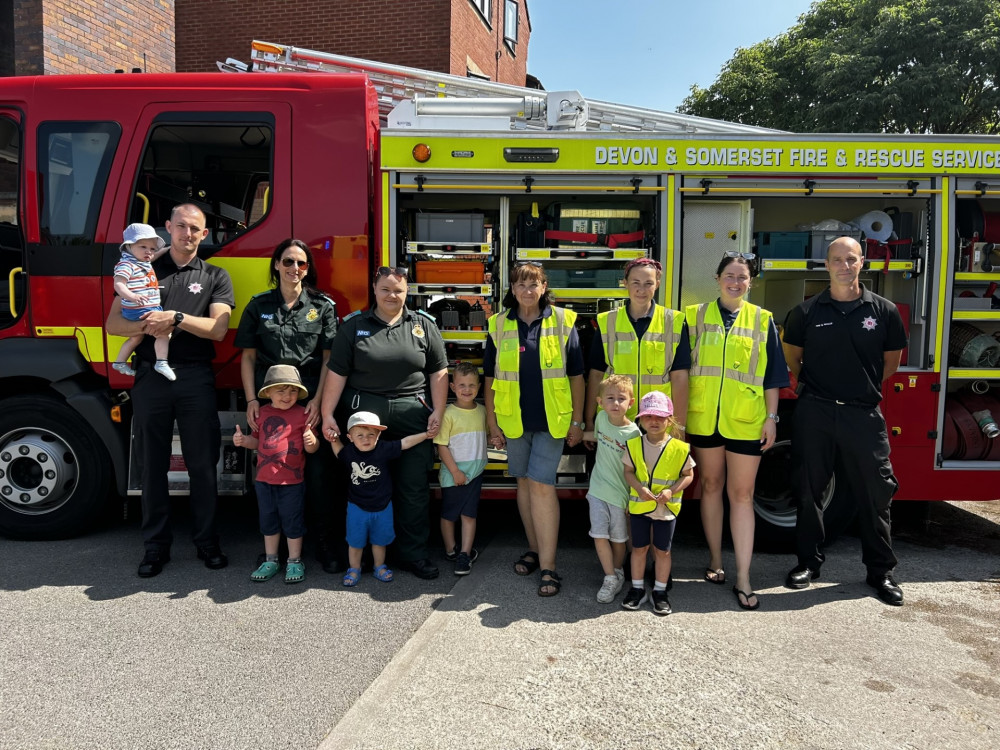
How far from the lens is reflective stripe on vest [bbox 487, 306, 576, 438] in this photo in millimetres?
3770

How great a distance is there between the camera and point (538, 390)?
149 inches

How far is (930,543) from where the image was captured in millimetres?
4742

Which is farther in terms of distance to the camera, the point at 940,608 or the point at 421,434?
the point at 421,434

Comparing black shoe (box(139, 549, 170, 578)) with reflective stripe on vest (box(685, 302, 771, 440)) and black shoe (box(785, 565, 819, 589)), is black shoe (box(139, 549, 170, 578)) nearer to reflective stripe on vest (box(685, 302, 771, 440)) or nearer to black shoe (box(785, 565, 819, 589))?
reflective stripe on vest (box(685, 302, 771, 440))

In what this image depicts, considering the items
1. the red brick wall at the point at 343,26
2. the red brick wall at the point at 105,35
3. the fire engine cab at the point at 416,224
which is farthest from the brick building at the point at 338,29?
the fire engine cab at the point at 416,224

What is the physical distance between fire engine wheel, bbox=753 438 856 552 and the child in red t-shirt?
291 cm

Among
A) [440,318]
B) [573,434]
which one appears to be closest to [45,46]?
[440,318]

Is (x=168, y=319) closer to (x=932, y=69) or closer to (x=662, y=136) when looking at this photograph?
(x=662, y=136)

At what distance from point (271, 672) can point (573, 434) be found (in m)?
1.93

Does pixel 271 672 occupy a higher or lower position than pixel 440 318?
lower

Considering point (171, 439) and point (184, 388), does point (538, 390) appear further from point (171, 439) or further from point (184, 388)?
point (171, 439)

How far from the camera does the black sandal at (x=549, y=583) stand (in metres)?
3.77

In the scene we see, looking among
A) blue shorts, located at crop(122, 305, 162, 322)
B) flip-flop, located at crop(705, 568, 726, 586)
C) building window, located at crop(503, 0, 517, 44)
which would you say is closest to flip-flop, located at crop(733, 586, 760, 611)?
flip-flop, located at crop(705, 568, 726, 586)

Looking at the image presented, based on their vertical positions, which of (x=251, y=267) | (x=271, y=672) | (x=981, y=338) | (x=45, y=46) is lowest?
(x=271, y=672)
